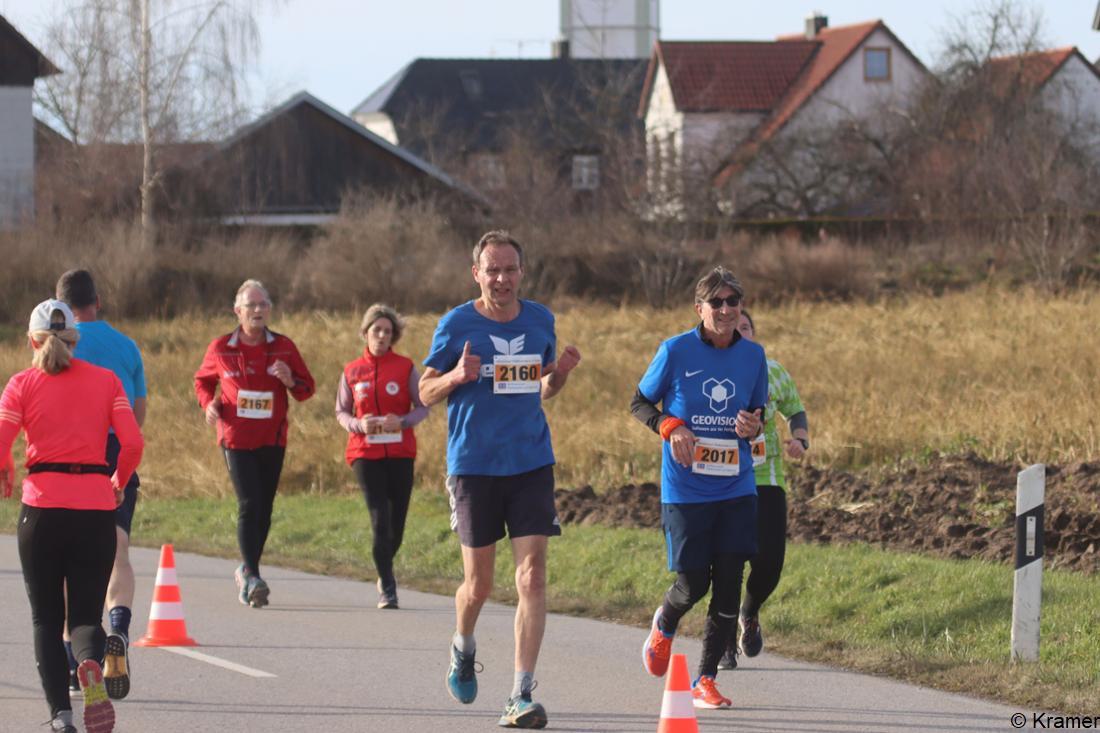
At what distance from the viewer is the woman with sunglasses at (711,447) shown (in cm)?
797

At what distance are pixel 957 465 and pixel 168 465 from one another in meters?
11.5

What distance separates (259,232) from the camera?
48.7 meters

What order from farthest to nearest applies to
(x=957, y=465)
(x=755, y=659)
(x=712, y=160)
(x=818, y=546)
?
(x=712, y=160), (x=957, y=465), (x=818, y=546), (x=755, y=659)

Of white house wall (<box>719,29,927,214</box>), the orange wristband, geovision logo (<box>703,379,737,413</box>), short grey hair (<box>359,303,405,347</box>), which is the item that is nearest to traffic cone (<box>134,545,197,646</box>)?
short grey hair (<box>359,303,405,347</box>)

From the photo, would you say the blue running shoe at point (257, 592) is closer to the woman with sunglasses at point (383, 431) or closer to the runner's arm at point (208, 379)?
the woman with sunglasses at point (383, 431)

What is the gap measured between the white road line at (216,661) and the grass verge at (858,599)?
1996mm

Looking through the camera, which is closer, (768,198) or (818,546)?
(818,546)

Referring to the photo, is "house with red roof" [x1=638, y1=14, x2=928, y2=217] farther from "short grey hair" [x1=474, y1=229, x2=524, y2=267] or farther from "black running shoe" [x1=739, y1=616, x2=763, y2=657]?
"short grey hair" [x1=474, y1=229, x2=524, y2=267]

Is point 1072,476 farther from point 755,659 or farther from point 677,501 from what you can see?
point 677,501

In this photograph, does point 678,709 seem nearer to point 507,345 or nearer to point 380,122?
point 507,345

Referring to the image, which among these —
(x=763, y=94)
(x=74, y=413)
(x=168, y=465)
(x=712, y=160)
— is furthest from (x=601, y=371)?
(x=763, y=94)

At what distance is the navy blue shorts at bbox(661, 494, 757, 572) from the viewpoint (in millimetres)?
8031

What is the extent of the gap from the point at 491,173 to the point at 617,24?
5658 centimetres

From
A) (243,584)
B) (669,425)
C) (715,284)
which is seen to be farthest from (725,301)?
(243,584)
